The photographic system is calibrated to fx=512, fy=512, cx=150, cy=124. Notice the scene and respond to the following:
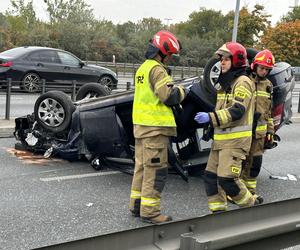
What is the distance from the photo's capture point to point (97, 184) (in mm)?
6121

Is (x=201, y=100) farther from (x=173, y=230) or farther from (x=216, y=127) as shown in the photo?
(x=173, y=230)

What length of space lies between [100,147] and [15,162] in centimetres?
151

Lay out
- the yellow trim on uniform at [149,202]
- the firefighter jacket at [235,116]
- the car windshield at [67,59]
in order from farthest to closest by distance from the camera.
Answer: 1. the car windshield at [67,59]
2. the yellow trim on uniform at [149,202]
3. the firefighter jacket at [235,116]

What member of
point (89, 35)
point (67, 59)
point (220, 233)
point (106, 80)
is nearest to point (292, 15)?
point (89, 35)

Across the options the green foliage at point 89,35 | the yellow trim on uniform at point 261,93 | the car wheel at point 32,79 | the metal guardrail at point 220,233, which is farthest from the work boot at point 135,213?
the green foliage at point 89,35

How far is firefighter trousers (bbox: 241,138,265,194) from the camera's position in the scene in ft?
18.7

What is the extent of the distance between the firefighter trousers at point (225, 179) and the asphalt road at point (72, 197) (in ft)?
1.41

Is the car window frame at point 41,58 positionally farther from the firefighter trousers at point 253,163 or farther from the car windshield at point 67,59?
the firefighter trousers at point 253,163

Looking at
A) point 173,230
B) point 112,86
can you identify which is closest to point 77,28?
point 112,86

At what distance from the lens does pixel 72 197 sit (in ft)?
18.2

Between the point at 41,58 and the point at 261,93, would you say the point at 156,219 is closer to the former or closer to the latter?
the point at 261,93

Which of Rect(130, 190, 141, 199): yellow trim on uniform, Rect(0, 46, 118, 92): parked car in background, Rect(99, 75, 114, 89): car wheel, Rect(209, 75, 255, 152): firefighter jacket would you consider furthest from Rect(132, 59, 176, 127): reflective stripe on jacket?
Rect(99, 75, 114, 89): car wheel

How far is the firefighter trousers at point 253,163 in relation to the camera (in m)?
5.69

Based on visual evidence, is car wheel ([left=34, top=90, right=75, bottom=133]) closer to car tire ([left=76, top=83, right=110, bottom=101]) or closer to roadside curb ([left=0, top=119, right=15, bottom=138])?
car tire ([left=76, top=83, right=110, bottom=101])
